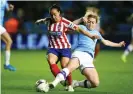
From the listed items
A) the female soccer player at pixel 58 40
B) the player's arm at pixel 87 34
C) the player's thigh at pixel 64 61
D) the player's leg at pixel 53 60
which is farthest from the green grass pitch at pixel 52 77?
the player's arm at pixel 87 34

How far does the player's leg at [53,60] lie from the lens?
1024 cm

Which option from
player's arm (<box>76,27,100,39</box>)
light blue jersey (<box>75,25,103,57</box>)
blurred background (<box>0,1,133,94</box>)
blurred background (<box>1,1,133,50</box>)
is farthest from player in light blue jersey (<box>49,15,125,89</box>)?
blurred background (<box>1,1,133,50</box>)

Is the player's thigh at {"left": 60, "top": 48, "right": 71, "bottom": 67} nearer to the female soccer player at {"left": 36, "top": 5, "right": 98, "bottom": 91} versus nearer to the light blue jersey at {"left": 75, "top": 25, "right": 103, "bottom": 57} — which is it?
the female soccer player at {"left": 36, "top": 5, "right": 98, "bottom": 91}

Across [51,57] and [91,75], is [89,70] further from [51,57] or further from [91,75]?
[51,57]

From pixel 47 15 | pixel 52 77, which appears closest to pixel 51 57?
pixel 52 77

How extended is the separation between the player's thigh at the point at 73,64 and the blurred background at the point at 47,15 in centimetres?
1272

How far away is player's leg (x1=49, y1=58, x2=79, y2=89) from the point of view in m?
9.27

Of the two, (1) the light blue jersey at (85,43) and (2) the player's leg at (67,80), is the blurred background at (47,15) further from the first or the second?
(1) the light blue jersey at (85,43)

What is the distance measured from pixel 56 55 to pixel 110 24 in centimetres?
1375

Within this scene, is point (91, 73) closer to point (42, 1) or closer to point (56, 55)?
point (56, 55)

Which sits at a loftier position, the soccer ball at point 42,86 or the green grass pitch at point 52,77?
the green grass pitch at point 52,77

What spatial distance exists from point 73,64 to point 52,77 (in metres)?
3.38

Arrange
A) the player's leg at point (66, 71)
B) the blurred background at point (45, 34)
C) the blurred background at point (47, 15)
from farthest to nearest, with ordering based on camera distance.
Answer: the blurred background at point (47, 15) < the blurred background at point (45, 34) < the player's leg at point (66, 71)

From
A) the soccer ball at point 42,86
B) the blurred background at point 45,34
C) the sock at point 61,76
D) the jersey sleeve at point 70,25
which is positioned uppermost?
the blurred background at point 45,34
